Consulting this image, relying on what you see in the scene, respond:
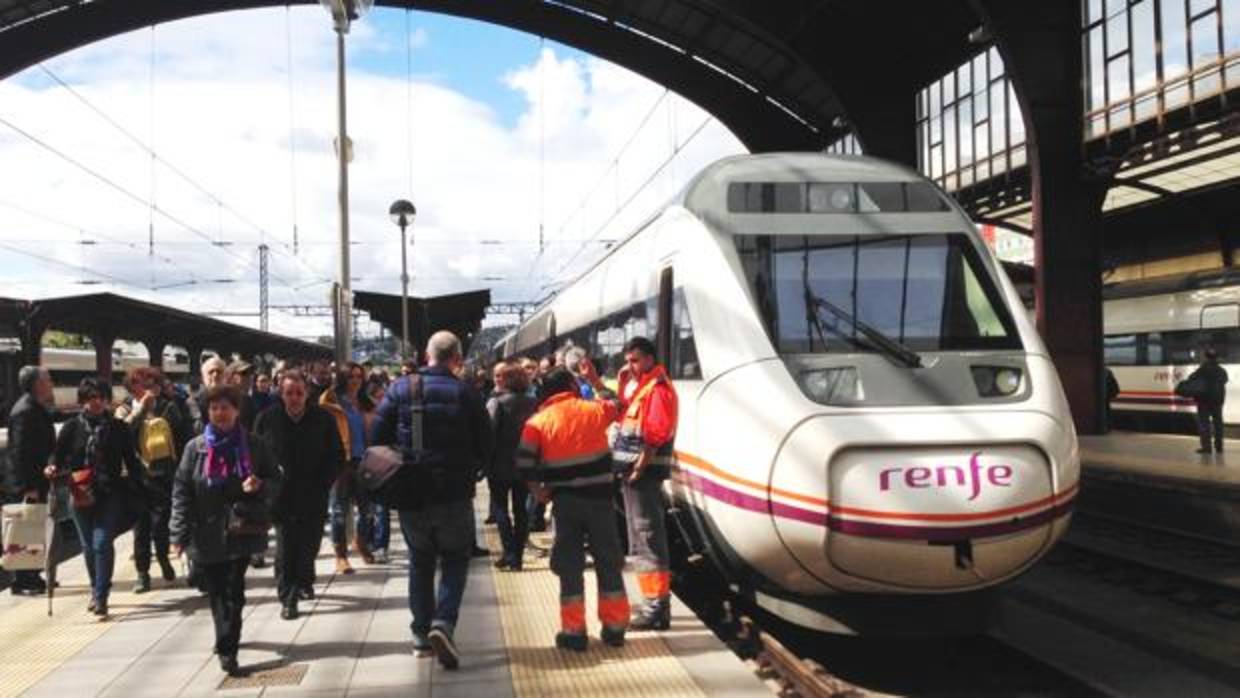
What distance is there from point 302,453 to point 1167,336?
18.9 metres

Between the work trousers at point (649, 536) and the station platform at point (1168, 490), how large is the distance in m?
6.80

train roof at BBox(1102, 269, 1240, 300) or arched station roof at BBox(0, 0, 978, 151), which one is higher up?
arched station roof at BBox(0, 0, 978, 151)

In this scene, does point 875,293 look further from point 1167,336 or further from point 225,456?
point 1167,336

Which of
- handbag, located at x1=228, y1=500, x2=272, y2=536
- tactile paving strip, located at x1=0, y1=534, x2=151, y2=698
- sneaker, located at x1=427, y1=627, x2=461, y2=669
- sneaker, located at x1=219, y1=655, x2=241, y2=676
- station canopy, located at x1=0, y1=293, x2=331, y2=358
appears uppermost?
station canopy, located at x1=0, y1=293, x2=331, y2=358

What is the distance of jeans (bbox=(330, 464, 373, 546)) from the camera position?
845 cm

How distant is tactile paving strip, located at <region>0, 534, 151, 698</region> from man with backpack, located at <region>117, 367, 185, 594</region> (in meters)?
0.29

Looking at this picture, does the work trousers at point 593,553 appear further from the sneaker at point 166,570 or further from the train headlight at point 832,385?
the sneaker at point 166,570

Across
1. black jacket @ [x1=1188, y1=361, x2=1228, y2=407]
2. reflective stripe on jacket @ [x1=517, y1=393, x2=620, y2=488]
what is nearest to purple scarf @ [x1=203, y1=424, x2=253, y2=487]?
reflective stripe on jacket @ [x1=517, y1=393, x2=620, y2=488]

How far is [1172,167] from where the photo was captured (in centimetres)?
1947

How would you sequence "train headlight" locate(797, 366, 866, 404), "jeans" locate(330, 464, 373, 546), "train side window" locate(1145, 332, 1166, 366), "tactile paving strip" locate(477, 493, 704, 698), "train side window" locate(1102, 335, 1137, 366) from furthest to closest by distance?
"train side window" locate(1102, 335, 1137, 366) < "train side window" locate(1145, 332, 1166, 366) < "jeans" locate(330, 464, 373, 546) < "train headlight" locate(797, 366, 866, 404) < "tactile paving strip" locate(477, 493, 704, 698)

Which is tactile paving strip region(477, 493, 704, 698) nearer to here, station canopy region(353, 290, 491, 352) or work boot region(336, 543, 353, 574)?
work boot region(336, 543, 353, 574)

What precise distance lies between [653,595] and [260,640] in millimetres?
2280

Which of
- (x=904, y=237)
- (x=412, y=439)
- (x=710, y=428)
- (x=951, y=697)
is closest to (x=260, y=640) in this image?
(x=412, y=439)

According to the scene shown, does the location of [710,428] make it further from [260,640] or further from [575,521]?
[260,640]
